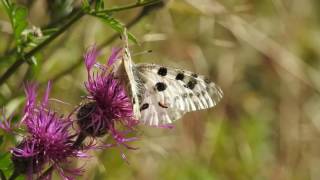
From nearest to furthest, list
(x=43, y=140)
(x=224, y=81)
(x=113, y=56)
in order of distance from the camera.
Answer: (x=43, y=140)
(x=113, y=56)
(x=224, y=81)

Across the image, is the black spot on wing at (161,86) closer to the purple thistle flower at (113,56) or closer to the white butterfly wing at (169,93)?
the white butterfly wing at (169,93)

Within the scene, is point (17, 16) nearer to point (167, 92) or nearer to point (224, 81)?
point (167, 92)

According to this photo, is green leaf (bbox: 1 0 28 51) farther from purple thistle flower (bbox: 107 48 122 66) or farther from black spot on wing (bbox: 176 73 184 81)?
black spot on wing (bbox: 176 73 184 81)

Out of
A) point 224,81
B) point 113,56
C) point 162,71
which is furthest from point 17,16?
point 224,81

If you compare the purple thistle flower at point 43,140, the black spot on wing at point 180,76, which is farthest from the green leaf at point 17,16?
the black spot on wing at point 180,76

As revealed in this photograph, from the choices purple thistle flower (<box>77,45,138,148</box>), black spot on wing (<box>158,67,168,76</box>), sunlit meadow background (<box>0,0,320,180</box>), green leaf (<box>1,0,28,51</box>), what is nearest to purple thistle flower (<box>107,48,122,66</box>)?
purple thistle flower (<box>77,45,138,148</box>)

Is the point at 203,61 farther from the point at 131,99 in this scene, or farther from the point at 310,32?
the point at 131,99
